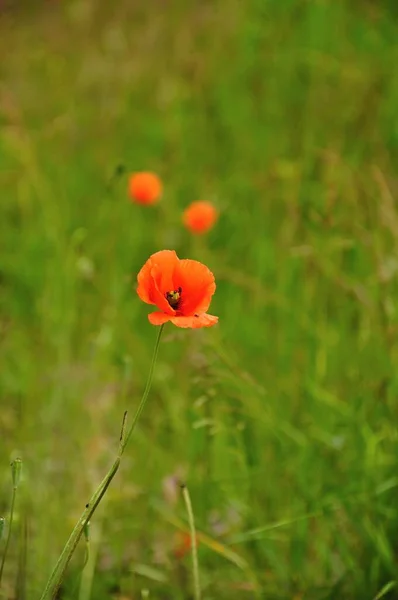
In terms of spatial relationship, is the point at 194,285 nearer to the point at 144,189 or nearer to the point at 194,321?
the point at 194,321

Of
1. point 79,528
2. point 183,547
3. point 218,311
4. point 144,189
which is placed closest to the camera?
point 79,528

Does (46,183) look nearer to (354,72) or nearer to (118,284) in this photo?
(118,284)

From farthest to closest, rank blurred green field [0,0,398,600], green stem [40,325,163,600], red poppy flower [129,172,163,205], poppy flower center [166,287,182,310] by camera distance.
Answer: red poppy flower [129,172,163,205], blurred green field [0,0,398,600], poppy flower center [166,287,182,310], green stem [40,325,163,600]

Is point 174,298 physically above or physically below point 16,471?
above

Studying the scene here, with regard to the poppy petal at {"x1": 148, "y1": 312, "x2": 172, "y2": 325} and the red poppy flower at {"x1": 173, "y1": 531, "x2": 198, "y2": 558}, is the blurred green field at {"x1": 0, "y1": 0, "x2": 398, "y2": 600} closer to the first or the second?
the red poppy flower at {"x1": 173, "y1": 531, "x2": 198, "y2": 558}

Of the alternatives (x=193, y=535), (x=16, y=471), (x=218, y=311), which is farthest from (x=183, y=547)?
(x=218, y=311)

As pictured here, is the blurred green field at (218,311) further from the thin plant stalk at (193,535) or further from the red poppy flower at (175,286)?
the red poppy flower at (175,286)

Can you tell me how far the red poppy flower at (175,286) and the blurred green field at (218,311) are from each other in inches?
10.7

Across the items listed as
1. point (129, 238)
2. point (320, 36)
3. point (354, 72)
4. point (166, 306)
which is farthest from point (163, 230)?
point (166, 306)

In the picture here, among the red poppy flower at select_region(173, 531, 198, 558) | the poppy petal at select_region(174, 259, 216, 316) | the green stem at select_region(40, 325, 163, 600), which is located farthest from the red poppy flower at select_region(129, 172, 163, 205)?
the green stem at select_region(40, 325, 163, 600)

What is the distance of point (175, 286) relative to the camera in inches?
31.7

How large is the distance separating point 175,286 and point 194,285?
22 millimetres

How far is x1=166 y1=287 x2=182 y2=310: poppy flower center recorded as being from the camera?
79 cm

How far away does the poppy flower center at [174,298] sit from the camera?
2.59 ft
